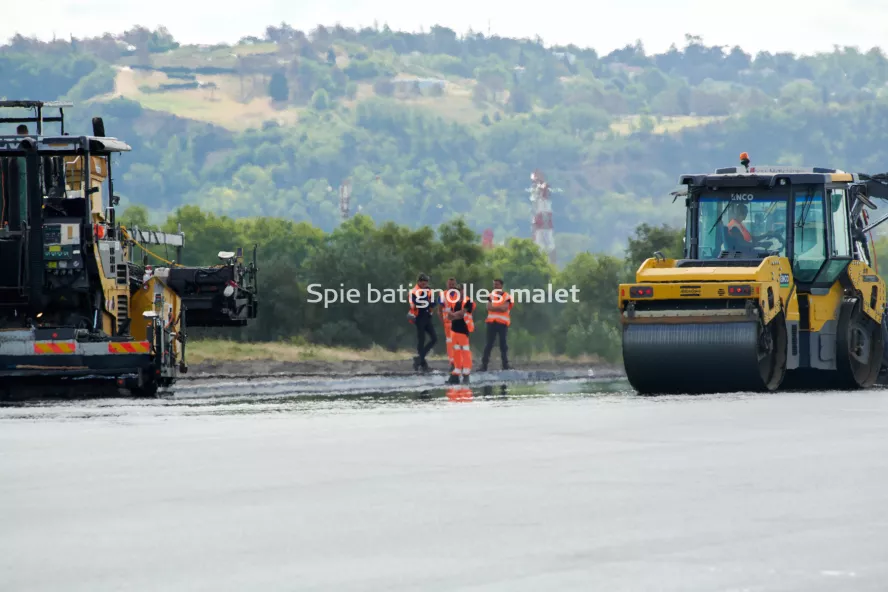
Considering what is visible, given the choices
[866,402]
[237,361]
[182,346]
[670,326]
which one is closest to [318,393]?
[182,346]

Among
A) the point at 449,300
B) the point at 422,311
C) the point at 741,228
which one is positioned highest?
the point at 741,228

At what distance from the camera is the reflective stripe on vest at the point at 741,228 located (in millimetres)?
23547

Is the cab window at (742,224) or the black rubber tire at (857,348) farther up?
the cab window at (742,224)

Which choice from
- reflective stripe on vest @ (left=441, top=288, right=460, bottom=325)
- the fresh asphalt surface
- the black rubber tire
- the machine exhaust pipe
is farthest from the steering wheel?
the machine exhaust pipe

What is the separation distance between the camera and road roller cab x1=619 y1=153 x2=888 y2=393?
69.8 feet

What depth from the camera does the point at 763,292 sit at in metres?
21.4

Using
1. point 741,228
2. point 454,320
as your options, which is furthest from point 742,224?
point 454,320

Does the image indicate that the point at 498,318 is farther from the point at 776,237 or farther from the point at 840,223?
the point at 840,223

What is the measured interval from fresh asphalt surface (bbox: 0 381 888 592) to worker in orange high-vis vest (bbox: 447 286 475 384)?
30.6 ft

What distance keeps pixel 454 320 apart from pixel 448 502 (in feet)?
58.2

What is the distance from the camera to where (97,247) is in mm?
21891

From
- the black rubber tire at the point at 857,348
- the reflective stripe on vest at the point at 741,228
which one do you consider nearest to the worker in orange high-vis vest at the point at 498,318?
the reflective stripe on vest at the point at 741,228

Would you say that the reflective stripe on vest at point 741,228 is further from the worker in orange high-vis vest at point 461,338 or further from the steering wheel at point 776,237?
the worker in orange high-vis vest at point 461,338

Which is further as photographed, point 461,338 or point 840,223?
point 461,338
